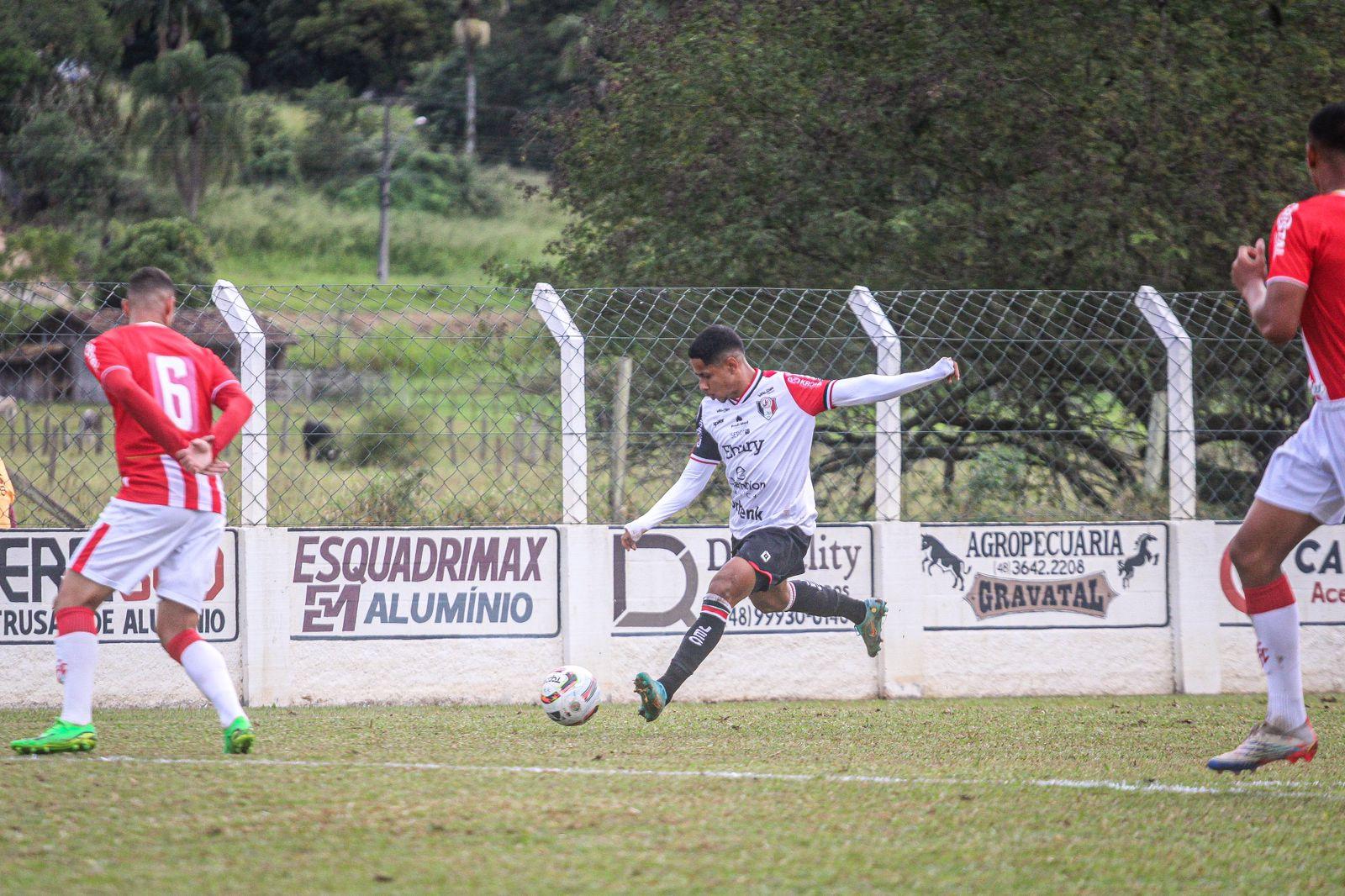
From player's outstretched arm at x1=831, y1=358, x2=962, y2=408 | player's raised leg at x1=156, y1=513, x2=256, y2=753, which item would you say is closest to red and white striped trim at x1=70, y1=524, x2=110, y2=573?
player's raised leg at x1=156, y1=513, x2=256, y2=753

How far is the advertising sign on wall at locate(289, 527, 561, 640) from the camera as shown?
8.17 m

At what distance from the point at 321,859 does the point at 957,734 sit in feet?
12.8

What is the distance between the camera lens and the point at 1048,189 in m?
12.1

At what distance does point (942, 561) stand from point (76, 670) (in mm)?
5259

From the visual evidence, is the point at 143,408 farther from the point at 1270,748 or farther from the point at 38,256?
Answer: the point at 38,256

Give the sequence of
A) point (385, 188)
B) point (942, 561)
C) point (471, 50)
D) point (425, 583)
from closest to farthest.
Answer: point (425, 583) → point (942, 561) → point (385, 188) → point (471, 50)

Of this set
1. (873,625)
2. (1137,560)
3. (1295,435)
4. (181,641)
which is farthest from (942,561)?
(181,641)

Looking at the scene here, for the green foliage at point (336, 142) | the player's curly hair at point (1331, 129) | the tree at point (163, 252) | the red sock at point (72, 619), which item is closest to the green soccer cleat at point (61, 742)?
the red sock at point (72, 619)

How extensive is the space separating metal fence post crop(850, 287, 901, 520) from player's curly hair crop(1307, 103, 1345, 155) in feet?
12.2

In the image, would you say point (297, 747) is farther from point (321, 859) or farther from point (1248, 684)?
point (1248, 684)

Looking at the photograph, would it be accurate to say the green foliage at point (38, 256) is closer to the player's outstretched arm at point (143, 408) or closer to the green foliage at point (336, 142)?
the green foliage at point (336, 142)

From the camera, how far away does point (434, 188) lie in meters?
51.3

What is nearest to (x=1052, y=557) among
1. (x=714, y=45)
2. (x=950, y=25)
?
(x=950, y=25)

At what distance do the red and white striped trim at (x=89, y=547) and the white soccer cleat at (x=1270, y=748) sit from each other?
445cm
